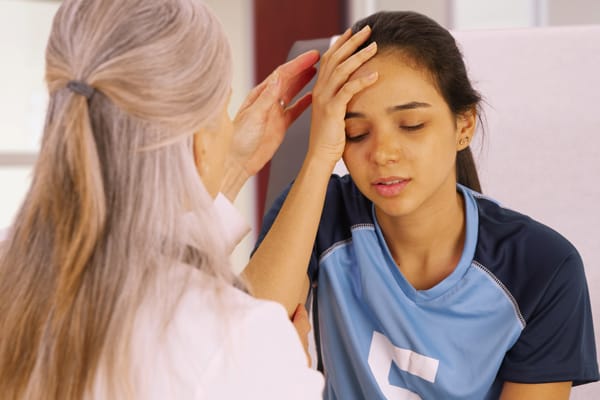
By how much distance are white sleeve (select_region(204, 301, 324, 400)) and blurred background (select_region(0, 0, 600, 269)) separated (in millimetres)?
2188

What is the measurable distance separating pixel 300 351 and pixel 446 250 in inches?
14.9

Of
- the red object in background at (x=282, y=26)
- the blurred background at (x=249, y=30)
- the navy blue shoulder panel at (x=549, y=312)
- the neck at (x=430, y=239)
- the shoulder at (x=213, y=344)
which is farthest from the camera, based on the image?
the red object in background at (x=282, y=26)

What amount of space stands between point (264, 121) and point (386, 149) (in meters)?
0.24

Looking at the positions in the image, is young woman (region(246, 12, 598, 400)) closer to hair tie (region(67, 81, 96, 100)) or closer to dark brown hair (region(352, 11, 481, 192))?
dark brown hair (region(352, 11, 481, 192))

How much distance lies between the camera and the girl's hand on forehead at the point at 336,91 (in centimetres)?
90

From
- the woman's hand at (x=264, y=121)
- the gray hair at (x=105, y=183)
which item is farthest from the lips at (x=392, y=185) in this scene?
the gray hair at (x=105, y=183)

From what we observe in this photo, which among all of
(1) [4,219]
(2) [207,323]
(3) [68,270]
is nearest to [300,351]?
(2) [207,323]

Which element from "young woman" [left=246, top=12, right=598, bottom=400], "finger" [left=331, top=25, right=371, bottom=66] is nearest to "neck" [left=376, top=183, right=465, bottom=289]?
"young woman" [left=246, top=12, right=598, bottom=400]

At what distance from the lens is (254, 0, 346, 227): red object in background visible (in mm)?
2885

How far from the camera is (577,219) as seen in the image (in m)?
1.22

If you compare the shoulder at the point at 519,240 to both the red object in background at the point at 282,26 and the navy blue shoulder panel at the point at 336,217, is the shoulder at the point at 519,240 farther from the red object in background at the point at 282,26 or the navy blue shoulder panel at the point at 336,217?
the red object in background at the point at 282,26

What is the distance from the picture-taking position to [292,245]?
914 mm

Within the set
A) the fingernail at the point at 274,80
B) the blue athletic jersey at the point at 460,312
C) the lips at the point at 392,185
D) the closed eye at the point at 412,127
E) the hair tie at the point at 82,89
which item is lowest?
the blue athletic jersey at the point at 460,312

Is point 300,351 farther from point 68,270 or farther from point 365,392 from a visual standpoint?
point 365,392
